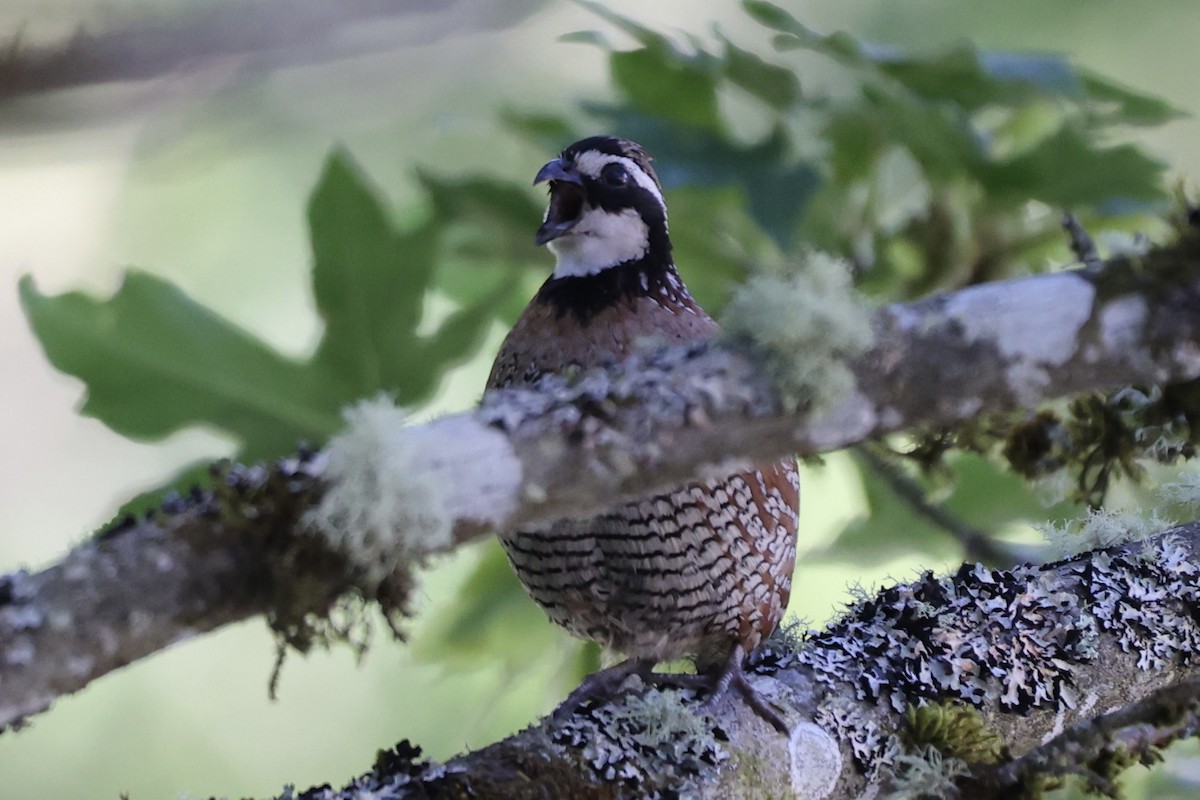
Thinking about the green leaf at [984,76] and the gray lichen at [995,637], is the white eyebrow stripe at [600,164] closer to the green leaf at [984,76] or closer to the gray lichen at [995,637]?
the green leaf at [984,76]

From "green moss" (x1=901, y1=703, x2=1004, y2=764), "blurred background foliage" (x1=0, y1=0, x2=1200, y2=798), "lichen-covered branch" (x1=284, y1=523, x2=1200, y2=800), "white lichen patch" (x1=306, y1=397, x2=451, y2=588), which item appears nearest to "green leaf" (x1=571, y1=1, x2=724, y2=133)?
"blurred background foliage" (x1=0, y1=0, x2=1200, y2=798)

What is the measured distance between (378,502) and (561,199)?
3.36ft

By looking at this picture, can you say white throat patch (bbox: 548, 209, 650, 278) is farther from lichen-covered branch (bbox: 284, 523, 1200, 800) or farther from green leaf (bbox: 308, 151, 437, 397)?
lichen-covered branch (bbox: 284, 523, 1200, 800)

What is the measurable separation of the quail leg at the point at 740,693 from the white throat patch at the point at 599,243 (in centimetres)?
62

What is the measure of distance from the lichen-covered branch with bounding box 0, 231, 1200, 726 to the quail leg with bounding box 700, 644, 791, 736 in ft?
1.62

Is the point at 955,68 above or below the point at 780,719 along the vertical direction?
above

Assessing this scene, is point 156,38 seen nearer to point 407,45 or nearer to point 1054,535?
point 407,45

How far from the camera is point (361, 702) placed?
376 cm

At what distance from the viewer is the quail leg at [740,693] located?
4.54 ft

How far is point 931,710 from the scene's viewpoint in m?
1.39

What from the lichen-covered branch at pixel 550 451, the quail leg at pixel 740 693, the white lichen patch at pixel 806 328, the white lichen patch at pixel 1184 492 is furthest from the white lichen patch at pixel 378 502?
the white lichen patch at pixel 1184 492

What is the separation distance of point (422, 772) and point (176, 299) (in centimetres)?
73

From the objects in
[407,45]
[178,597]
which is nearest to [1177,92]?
[407,45]

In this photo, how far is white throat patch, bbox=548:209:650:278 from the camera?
1.72 meters
